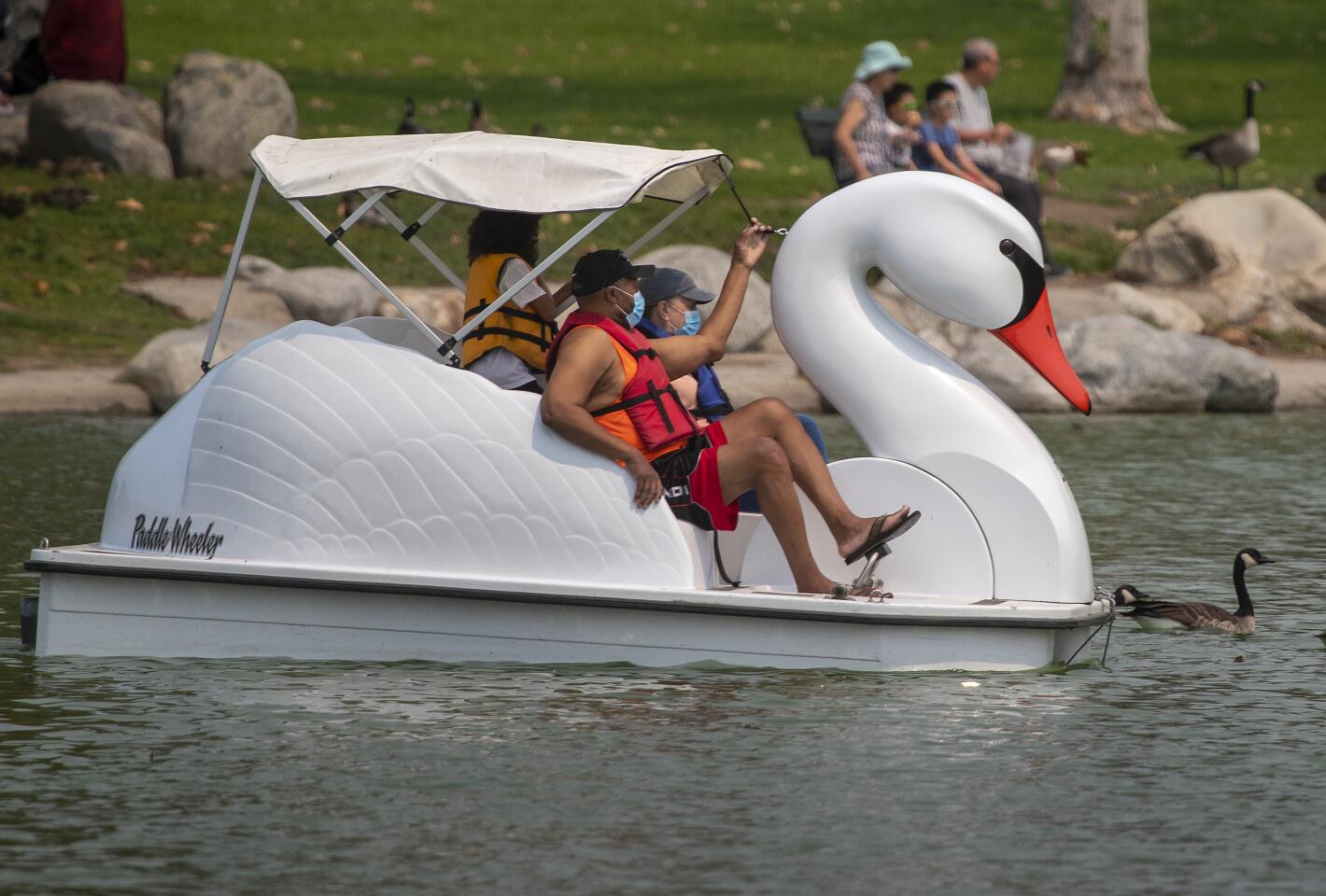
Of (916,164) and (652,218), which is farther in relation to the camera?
(652,218)

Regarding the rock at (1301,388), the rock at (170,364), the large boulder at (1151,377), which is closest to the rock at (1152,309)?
the rock at (1301,388)

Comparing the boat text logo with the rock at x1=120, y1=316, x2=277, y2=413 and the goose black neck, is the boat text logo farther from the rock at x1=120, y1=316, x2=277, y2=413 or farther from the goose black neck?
the rock at x1=120, y1=316, x2=277, y2=413

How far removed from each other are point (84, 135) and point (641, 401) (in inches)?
632

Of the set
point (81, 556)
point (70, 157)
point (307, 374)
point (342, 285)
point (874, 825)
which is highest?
point (70, 157)

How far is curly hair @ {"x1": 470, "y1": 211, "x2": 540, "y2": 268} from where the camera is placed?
8.60 meters

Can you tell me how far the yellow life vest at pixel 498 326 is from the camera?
8.55 meters

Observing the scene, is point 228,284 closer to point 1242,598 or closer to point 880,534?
point 880,534

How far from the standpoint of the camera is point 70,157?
899 inches

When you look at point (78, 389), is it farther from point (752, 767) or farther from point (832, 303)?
point (752, 767)

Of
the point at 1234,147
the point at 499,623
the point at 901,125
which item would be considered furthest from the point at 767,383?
the point at 499,623

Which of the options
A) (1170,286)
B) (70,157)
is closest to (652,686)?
(1170,286)

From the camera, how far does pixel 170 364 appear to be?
16.2m

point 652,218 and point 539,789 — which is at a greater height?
point 652,218

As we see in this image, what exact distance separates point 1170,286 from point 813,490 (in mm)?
13490
